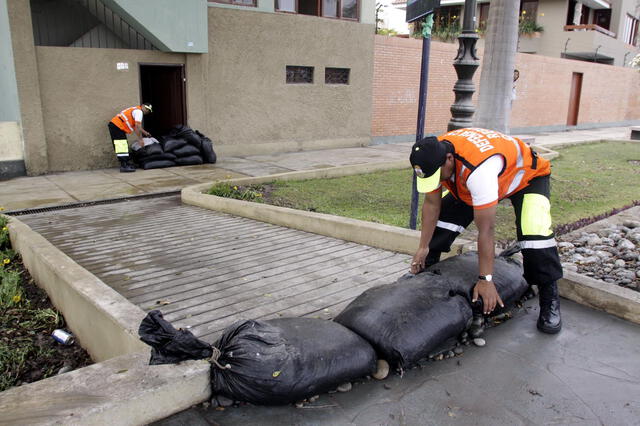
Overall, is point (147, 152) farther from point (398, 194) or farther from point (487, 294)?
point (487, 294)

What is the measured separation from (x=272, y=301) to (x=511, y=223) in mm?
3570

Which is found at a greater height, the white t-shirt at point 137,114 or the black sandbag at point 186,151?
the white t-shirt at point 137,114

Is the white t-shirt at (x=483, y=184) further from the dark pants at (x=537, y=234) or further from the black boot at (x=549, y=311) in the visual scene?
the black boot at (x=549, y=311)

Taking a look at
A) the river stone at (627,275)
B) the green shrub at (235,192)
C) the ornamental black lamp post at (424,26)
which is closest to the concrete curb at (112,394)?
the ornamental black lamp post at (424,26)

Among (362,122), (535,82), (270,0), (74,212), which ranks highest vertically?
(270,0)

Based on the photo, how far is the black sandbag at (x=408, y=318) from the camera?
2873 mm

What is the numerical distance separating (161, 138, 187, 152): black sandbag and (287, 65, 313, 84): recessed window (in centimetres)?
364

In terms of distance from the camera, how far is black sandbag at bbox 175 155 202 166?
10797 mm

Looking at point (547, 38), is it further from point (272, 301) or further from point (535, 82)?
point (272, 301)

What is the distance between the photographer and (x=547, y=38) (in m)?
28.9

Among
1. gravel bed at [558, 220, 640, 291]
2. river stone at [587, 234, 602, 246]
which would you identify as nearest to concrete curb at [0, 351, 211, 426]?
gravel bed at [558, 220, 640, 291]

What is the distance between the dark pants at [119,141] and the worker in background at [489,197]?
25.7 ft

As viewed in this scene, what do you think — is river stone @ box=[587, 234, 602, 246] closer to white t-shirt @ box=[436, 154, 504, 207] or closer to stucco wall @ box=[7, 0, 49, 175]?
white t-shirt @ box=[436, 154, 504, 207]

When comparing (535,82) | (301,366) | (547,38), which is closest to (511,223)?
(301,366)
